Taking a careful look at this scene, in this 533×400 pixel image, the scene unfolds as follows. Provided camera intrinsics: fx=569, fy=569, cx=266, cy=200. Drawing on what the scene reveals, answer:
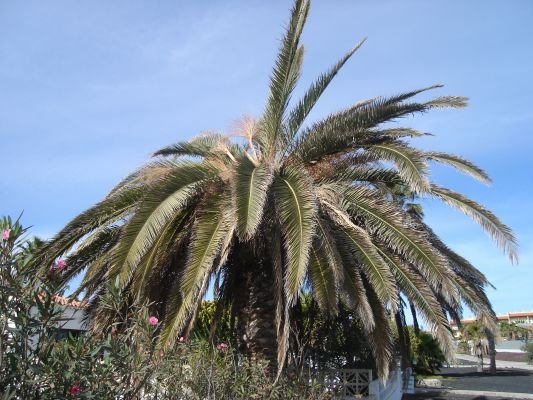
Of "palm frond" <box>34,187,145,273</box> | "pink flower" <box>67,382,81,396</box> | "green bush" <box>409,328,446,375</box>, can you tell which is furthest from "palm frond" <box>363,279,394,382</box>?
"green bush" <box>409,328,446,375</box>

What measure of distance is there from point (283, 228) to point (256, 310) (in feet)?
7.48

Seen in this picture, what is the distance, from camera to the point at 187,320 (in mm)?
8133

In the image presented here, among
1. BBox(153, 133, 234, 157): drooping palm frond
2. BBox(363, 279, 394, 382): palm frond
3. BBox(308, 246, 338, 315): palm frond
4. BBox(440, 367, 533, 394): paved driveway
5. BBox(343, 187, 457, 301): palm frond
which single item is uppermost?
BBox(153, 133, 234, 157): drooping palm frond

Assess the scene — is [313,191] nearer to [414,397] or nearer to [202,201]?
[202,201]

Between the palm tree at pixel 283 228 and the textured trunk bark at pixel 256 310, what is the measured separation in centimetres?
2

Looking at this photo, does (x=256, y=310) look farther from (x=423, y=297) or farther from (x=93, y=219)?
(x=93, y=219)

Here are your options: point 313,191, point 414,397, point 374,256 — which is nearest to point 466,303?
point 374,256

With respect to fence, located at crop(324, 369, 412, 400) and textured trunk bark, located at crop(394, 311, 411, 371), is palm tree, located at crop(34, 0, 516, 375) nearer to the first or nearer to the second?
textured trunk bark, located at crop(394, 311, 411, 371)

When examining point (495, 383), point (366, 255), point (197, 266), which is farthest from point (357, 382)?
point (495, 383)

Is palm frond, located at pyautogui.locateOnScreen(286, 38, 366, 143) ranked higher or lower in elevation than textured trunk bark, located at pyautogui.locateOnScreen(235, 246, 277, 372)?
higher

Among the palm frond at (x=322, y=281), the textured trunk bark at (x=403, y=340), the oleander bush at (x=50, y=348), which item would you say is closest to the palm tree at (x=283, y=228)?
the palm frond at (x=322, y=281)

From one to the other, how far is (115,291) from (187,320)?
121 inches

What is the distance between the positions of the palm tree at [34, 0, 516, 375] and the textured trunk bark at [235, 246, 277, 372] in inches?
0.9

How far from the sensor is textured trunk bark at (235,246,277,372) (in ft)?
31.8
